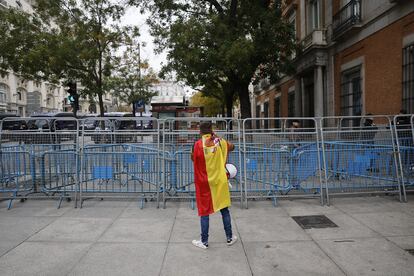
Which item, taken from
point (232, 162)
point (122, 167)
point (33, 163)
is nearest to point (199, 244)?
point (232, 162)

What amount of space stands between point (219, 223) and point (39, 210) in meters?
3.56

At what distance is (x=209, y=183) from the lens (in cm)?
462

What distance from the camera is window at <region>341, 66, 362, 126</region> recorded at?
1584 centimetres

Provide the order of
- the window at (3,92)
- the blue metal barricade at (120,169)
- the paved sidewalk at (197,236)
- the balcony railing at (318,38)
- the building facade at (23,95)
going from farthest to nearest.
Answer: the building facade at (23,95), the window at (3,92), the balcony railing at (318,38), the blue metal barricade at (120,169), the paved sidewalk at (197,236)

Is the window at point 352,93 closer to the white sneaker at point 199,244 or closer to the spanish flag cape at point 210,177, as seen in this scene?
the spanish flag cape at point 210,177

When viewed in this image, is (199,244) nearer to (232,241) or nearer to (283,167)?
(232,241)

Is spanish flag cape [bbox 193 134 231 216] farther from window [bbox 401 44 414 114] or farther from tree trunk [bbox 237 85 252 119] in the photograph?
tree trunk [bbox 237 85 252 119]

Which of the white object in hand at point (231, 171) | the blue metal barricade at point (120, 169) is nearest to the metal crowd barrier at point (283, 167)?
the white object in hand at point (231, 171)

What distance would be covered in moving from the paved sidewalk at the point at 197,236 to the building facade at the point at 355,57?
23.5 ft

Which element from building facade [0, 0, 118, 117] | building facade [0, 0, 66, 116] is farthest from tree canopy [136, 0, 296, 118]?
building facade [0, 0, 66, 116]

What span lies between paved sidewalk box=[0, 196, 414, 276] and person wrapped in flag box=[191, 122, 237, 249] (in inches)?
13.9

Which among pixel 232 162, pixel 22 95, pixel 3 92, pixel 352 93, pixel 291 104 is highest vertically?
pixel 22 95

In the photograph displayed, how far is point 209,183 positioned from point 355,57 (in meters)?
13.7

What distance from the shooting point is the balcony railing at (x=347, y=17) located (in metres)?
15.0
